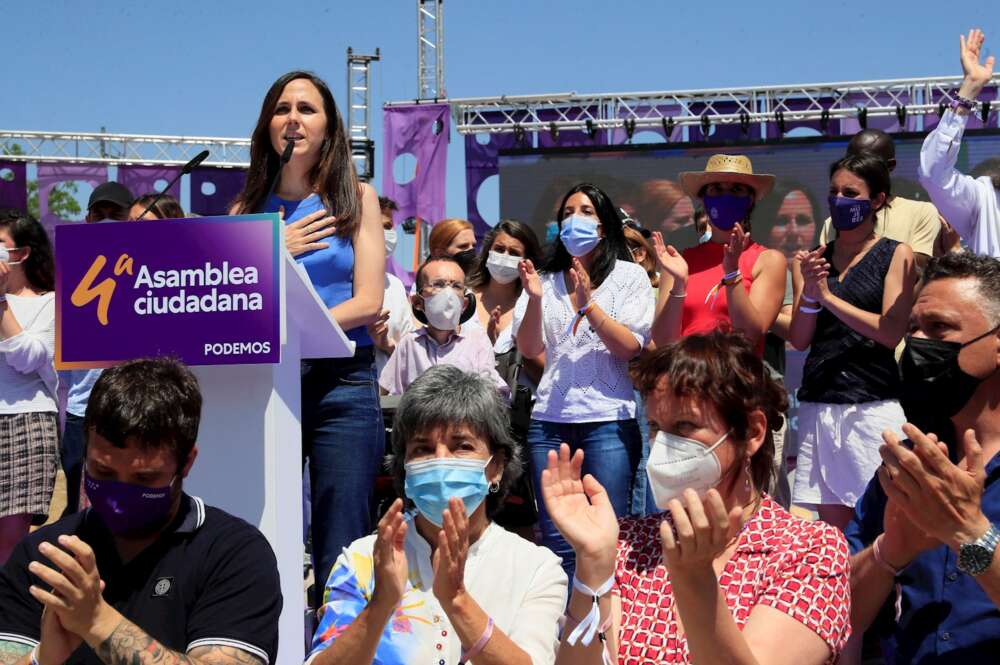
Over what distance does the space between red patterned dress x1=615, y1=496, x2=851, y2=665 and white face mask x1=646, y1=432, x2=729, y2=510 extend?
5.2 inches

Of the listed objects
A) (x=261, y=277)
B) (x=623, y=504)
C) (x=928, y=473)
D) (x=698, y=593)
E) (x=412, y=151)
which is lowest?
(x=623, y=504)

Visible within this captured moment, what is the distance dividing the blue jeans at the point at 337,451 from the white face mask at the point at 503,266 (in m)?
2.59

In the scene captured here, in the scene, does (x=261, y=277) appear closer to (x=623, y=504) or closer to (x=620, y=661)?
(x=620, y=661)

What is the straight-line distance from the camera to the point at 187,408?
8.59 feet

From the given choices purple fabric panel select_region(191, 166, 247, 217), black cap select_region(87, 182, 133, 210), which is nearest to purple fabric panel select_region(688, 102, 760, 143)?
purple fabric panel select_region(191, 166, 247, 217)

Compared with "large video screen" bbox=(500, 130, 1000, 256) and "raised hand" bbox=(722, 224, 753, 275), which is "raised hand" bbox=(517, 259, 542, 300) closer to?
"raised hand" bbox=(722, 224, 753, 275)

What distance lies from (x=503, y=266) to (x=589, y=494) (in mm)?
3883

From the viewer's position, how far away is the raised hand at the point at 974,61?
4.82 meters

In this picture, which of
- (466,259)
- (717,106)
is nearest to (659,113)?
(717,106)

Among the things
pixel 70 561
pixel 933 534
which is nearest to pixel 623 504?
pixel 933 534

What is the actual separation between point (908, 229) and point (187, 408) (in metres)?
4.07

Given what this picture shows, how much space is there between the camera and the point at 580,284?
491 cm

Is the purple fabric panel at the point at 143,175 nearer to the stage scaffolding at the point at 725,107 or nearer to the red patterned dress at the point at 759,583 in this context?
the stage scaffolding at the point at 725,107

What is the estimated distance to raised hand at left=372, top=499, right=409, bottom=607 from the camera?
2.46 m
